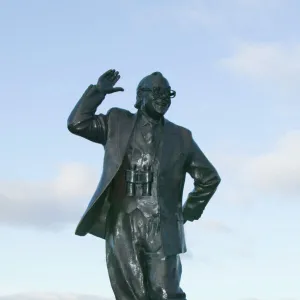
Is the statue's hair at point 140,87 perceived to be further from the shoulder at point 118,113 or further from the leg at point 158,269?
the leg at point 158,269

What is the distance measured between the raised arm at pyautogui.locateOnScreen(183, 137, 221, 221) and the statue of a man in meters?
0.02

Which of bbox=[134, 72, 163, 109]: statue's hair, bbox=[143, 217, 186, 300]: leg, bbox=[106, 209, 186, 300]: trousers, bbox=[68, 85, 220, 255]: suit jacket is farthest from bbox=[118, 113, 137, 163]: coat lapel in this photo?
bbox=[143, 217, 186, 300]: leg

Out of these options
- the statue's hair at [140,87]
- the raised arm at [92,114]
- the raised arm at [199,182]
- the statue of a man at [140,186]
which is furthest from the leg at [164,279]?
the statue's hair at [140,87]

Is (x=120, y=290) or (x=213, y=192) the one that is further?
(x=213, y=192)

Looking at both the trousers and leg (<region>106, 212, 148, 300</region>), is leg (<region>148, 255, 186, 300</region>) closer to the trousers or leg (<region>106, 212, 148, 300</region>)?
the trousers

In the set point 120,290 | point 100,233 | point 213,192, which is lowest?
point 120,290

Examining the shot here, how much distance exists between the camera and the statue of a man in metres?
11.7

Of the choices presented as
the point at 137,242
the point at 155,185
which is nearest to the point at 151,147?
the point at 155,185

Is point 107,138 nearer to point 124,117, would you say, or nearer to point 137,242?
point 124,117

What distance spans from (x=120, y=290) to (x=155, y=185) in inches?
55.9

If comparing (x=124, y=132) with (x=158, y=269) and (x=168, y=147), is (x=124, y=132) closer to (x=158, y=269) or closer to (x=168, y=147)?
(x=168, y=147)

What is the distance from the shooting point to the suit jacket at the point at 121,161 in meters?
11.9

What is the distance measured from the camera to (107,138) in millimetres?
12203

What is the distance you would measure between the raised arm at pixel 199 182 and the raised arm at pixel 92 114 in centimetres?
126
